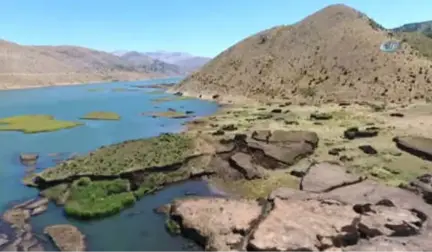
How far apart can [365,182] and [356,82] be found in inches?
2567

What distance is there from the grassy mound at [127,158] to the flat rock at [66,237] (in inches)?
357

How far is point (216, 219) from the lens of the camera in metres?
25.6

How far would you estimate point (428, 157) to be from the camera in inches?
1494

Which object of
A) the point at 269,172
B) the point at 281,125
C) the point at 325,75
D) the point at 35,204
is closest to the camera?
the point at 35,204

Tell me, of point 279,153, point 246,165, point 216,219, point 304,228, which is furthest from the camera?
point 279,153

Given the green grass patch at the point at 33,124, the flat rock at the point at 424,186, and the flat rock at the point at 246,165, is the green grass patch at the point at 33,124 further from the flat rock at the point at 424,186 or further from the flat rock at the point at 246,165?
the flat rock at the point at 424,186

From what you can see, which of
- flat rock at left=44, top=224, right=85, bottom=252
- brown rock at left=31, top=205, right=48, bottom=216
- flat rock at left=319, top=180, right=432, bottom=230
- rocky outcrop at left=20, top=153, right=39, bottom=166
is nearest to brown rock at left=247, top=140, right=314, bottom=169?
flat rock at left=319, top=180, right=432, bottom=230

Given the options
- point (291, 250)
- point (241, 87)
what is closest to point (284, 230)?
point (291, 250)

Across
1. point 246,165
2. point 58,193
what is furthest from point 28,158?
point 246,165

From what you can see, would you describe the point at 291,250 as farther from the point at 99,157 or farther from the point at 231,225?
the point at 99,157

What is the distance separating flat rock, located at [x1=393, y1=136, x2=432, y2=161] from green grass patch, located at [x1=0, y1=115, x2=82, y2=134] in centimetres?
4627

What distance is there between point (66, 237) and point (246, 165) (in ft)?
56.0

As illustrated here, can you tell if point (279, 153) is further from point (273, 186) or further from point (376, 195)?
point (376, 195)

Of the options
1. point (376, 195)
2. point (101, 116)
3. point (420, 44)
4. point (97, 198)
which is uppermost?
point (420, 44)
